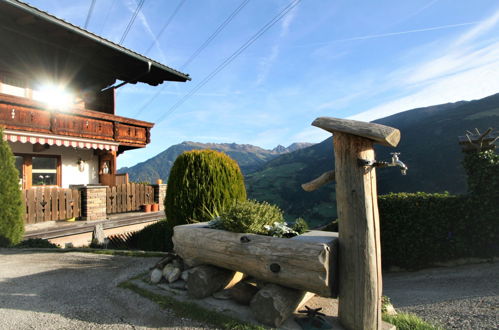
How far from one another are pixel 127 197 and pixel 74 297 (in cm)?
1011

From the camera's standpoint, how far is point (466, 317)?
4.54m

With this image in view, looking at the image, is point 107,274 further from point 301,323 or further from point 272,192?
point 272,192

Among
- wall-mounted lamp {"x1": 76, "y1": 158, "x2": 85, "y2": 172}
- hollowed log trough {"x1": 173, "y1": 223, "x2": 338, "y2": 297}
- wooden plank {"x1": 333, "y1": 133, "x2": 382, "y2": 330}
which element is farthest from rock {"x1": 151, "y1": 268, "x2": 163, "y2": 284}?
wall-mounted lamp {"x1": 76, "y1": 158, "x2": 85, "y2": 172}

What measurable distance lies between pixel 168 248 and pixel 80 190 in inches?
203

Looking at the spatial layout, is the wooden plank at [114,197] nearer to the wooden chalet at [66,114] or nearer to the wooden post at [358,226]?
the wooden chalet at [66,114]

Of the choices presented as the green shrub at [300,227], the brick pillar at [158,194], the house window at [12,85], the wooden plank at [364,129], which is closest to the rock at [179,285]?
the green shrub at [300,227]

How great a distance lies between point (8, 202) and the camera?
7523 mm

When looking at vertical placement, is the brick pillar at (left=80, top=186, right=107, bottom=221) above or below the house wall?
below

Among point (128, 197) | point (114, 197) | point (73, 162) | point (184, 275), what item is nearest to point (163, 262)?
point (184, 275)

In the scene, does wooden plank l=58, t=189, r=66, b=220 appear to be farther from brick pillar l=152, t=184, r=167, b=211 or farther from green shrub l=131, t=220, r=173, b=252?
brick pillar l=152, t=184, r=167, b=211

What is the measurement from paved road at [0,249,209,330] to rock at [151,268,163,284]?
Result: 0.42 m

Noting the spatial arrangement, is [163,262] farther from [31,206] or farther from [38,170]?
[38,170]

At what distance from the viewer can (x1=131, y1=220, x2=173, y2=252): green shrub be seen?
9.70m

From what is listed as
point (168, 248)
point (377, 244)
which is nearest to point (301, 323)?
point (377, 244)
